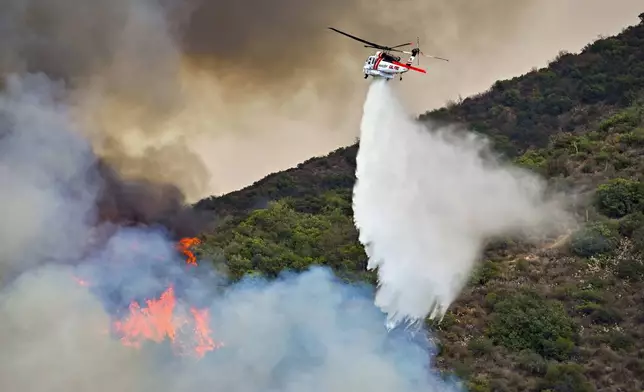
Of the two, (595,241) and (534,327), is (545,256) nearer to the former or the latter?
(595,241)

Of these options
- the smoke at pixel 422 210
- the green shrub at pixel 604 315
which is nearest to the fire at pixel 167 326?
the smoke at pixel 422 210

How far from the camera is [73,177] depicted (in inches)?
1908

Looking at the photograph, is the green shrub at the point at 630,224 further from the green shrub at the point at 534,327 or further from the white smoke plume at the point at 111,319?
→ the white smoke plume at the point at 111,319

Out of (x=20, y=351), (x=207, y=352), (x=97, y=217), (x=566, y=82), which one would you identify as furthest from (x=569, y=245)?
(x=566, y=82)

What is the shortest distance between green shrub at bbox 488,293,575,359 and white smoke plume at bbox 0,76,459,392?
805 cm

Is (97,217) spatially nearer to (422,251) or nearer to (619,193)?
(422,251)

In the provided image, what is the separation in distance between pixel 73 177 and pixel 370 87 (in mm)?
25823

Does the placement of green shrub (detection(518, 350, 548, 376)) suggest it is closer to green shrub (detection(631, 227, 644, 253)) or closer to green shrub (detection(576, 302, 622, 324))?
green shrub (detection(576, 302, 622, 324))

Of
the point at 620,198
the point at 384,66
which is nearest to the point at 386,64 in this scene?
the point at 384,66

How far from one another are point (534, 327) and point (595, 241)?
1339 centimetres

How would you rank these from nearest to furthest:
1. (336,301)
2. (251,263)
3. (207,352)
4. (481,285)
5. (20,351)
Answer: (20,351), (207,352), (336,301), (481,285), (251,263)

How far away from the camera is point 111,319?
46.3 m

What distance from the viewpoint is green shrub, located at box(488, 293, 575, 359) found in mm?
54969

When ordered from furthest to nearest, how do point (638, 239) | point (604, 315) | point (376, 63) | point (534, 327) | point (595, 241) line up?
point (595, 241), point (638, 239), point (376, 63), point (604, 315), point (534, 327)
